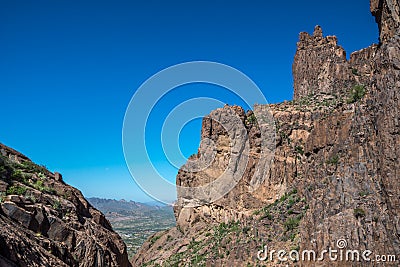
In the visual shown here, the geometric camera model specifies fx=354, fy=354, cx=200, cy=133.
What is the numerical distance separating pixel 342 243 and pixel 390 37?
17116 millimetres

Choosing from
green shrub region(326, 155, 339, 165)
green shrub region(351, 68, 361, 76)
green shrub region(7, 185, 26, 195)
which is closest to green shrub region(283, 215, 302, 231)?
green shrub region(326, 155, 339, 165)

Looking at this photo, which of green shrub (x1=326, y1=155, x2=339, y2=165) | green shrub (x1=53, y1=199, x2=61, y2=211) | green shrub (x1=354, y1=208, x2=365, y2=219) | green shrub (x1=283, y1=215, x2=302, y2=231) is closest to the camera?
green shrub (x1=53, y1=199, x2=61, y2=211)

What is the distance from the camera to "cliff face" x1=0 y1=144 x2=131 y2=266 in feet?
27.7

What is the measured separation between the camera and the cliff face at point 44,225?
333 inches

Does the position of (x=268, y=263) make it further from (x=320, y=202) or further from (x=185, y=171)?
(x=185, y=171)

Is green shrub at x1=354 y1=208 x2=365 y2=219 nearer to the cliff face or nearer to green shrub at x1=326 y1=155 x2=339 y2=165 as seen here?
green shrub at x1=326 y1=155 x2=339 y2=165

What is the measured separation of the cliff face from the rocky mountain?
2337cm

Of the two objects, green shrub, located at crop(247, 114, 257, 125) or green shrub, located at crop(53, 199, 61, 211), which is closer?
green shrub, located at crop(53, 199, 61, 211)

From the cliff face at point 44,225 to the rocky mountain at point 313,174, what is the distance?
2337 centimetres

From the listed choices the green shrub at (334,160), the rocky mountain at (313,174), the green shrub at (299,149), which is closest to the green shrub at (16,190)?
the rocky mountain at (313,174)

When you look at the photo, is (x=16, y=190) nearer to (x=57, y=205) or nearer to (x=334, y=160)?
(x=57, y=205)

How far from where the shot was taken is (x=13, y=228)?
874 cm

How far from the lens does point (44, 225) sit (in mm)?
9953

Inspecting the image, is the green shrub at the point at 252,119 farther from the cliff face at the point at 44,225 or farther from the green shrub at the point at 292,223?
the cliff face at the point at 44,225
